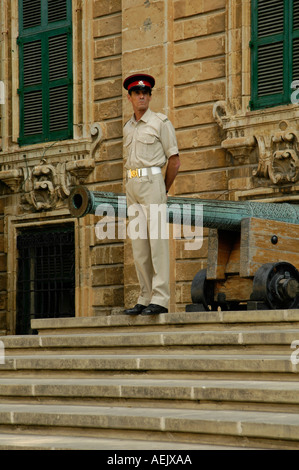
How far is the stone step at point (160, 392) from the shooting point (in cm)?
700

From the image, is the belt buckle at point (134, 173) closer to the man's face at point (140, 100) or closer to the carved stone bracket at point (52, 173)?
the man's face at point (140, 100)

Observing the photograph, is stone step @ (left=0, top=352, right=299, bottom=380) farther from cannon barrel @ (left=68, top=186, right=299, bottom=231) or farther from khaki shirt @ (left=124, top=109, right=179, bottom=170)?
khaki shirt @ (left=124, top=109, right=179, bottom=170)

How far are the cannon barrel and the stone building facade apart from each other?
2516mm

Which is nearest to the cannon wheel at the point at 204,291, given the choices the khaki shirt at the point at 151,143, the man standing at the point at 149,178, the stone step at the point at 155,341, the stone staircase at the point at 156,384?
the man standing at the point at 149,178

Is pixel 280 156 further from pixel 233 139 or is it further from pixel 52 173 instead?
pixel 52 173

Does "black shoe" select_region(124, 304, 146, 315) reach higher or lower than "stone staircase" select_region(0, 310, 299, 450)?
higher

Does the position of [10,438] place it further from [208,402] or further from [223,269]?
[223,269]

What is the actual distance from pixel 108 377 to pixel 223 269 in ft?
7.94

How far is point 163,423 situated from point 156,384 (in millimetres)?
830

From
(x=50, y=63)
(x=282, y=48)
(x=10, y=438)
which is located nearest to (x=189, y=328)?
(x=10, y=438)

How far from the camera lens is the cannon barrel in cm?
Answer: 918

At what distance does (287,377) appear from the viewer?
7.44 m

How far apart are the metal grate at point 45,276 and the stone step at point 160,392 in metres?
7.07

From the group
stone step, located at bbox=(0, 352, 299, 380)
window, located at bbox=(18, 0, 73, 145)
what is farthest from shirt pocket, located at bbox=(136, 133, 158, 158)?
window, located at bbox=(18, 0, 73, 145)
